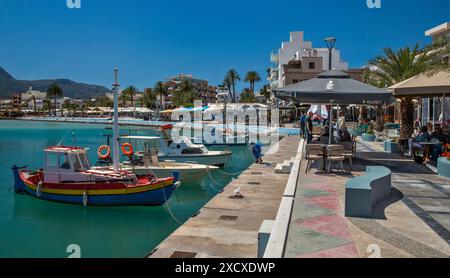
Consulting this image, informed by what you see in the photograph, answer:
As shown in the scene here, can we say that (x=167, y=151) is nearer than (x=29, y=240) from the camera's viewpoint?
No

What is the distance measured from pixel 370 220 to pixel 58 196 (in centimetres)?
1333

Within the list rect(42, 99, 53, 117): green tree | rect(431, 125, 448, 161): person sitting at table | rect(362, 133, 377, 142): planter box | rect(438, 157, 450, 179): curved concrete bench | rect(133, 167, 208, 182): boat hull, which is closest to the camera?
rect(438, 157, 450, 179): curved concrete bench

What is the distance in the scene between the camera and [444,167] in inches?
456

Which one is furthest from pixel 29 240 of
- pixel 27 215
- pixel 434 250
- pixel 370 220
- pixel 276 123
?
pixel 276 123

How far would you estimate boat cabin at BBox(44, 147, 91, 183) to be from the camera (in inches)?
647

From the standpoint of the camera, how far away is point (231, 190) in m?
14.3

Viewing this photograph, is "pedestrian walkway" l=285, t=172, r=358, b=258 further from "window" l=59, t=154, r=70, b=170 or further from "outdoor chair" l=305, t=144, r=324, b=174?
"window" l=59, t=154, r=70, b=170

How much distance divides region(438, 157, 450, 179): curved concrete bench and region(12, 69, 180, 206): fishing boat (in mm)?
9359

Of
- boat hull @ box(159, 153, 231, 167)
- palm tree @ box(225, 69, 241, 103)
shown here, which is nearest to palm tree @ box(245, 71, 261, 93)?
palm tree @ box(225, 69, 241, 103)

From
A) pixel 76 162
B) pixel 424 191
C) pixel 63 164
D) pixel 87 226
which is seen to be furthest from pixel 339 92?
pixel 63 164

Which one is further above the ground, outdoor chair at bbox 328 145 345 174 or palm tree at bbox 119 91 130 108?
palm tree at bbox 119 91 130 108

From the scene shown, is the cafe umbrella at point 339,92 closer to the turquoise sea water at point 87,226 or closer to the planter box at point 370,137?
the turquoise sea water at point 87,226

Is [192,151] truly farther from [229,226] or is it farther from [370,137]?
[229,226]
